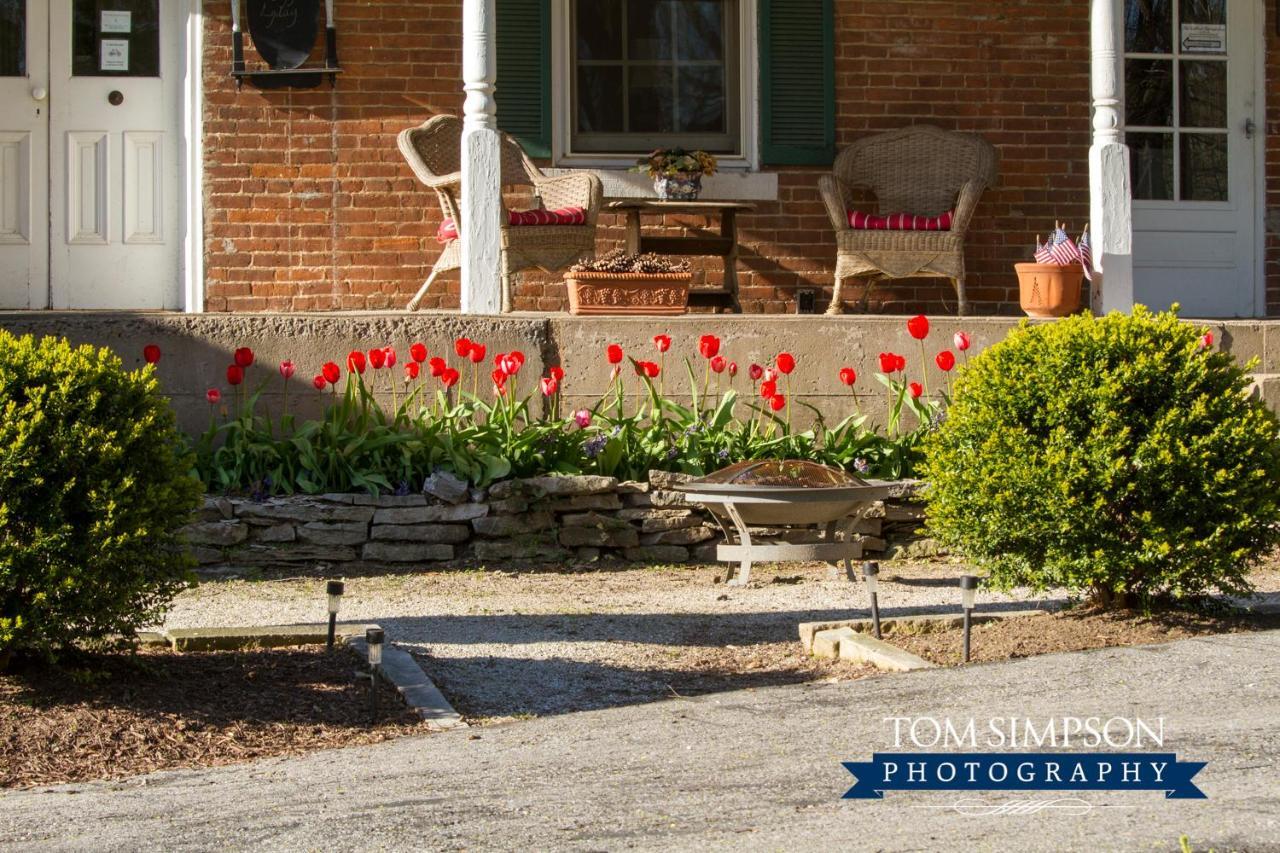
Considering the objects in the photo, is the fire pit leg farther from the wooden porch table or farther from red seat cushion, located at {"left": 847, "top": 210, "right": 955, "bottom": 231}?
red seat cushion, located at {"left": 847, "top": 210, "right": 955, "bottom": 231}

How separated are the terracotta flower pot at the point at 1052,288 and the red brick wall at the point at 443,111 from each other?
4.25 ft

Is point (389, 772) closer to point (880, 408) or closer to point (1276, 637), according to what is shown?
point (1276, 637)

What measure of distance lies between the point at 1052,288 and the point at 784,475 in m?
2.76

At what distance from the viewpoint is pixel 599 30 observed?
10094 mm

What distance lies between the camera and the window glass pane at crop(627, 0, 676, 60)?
10109mm

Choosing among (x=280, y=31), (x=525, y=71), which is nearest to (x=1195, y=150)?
(x=525, y=71)

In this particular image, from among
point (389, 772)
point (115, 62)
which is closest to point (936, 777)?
point (389, 772)

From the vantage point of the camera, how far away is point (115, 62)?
9.77m

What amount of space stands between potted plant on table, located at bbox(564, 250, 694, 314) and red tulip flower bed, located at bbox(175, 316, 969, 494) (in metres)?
0.32

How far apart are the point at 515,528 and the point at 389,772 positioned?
3.31 metres

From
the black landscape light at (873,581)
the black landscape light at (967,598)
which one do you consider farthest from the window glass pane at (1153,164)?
the black landscape light at (967,598)

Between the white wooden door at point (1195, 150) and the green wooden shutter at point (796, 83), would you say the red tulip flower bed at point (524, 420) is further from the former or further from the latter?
the white wooden door at point (1195, 150)

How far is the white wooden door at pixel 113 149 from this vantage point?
972cm

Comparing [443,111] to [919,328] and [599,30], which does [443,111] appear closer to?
[599,30]
